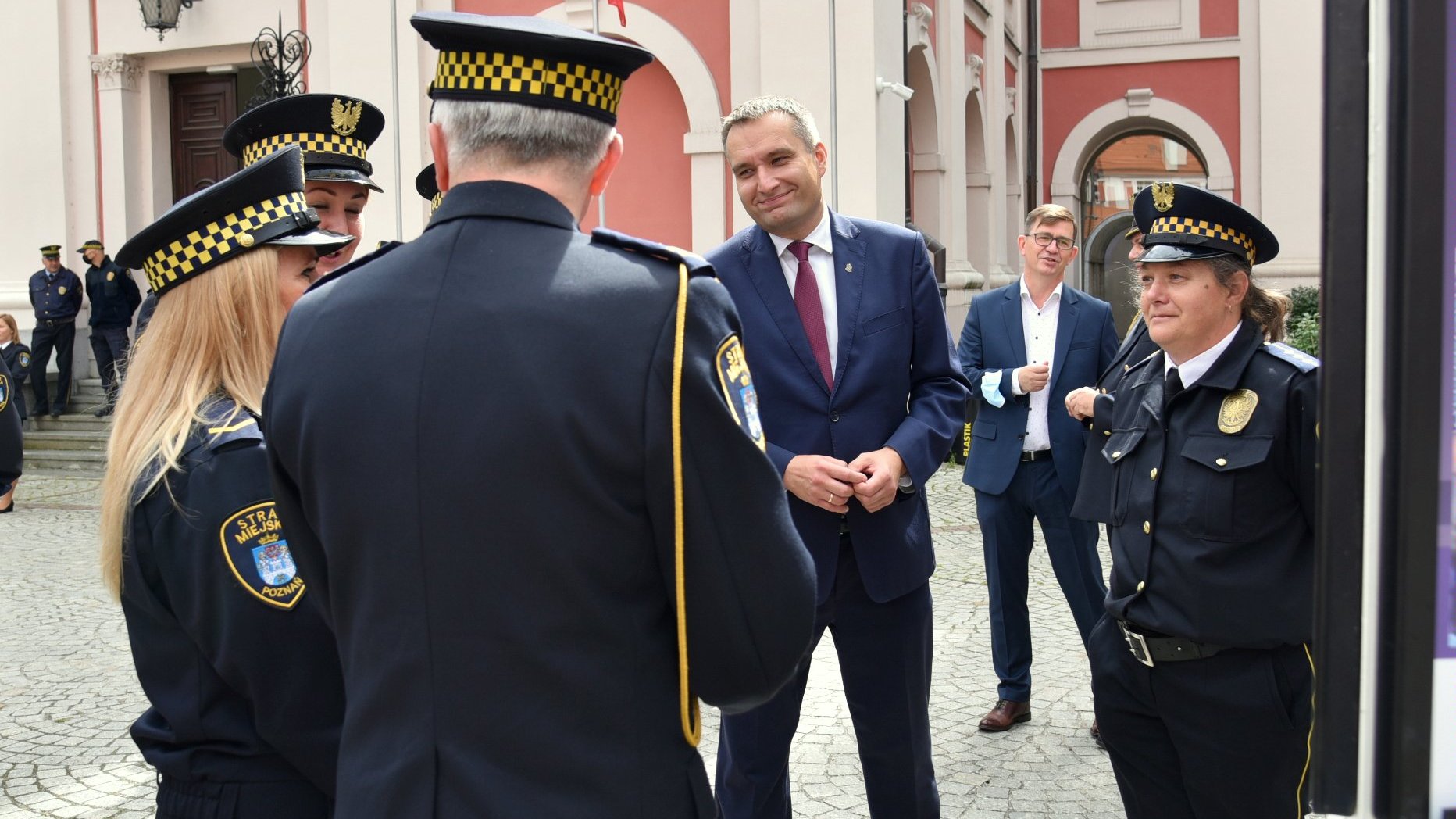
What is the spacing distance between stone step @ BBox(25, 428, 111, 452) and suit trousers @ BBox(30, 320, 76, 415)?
695 millimetres

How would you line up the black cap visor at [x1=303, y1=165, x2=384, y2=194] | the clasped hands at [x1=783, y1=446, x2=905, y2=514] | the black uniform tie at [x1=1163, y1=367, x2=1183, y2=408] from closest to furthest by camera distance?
1. the black uniform tie at [x1=1163, y1=367, x2=1183, y2=408]
2. the clasped hands at [x1=783, y1=446, x2=905, y2=514]
3. the black cap visor at [x1=303, y1=165, x2=384, y2=194]

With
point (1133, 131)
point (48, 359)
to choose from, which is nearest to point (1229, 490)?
point (48, 359)

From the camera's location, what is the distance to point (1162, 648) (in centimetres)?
275

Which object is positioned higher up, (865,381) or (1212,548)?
(865,381)

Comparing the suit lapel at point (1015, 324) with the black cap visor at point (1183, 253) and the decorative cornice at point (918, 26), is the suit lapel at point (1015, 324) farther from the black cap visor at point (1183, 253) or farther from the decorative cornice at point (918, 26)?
the decorative cornice at point (918, 26)

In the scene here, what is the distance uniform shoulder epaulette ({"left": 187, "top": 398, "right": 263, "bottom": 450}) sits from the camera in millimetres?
1945

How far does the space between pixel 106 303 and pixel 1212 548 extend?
13.8 meters

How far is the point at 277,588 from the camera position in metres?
1.90

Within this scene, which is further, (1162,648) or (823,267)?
(823,267)

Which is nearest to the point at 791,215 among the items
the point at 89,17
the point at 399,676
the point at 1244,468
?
the point at 1244,468

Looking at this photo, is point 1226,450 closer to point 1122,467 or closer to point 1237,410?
point 1237,410

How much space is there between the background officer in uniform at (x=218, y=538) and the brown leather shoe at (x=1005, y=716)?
10.4 ft

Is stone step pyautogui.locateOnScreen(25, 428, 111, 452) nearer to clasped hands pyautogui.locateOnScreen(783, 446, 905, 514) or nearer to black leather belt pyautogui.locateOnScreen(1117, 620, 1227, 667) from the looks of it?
clasped hands pyautogui.locateOnScreen(783, 446, 905, 514)

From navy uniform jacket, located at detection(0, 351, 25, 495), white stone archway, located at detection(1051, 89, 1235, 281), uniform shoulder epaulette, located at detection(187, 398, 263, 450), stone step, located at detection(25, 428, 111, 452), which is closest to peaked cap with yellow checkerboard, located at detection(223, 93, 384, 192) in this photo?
uniform shoulder epaulette, located at detection(187, 398, 263, 450)
